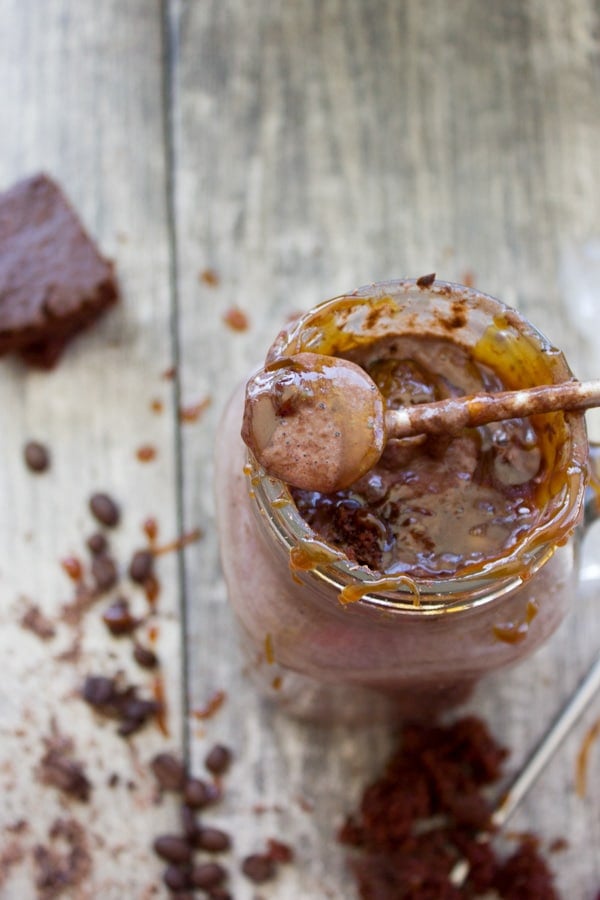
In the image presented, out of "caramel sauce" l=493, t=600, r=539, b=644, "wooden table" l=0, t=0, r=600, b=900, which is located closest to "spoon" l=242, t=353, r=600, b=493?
"caramel sauce" l=493, t=600, r=539, b=644

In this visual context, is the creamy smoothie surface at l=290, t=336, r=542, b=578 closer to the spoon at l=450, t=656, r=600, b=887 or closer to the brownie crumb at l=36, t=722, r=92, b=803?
the spoon at l=450, t=656, r=600, b=887

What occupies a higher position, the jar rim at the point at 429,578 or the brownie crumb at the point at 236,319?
the brownie crumb at the point at 236,319

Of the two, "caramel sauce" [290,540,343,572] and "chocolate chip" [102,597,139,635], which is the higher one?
"caramel sauce" [290,540,343,572]

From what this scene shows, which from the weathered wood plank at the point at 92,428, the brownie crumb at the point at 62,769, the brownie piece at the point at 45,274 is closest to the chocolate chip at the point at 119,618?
the weathered wood plank at the point at 92,428

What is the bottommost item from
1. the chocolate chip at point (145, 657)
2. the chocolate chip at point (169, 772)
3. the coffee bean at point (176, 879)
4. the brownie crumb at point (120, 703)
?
the coffee bean at point (176, 879)

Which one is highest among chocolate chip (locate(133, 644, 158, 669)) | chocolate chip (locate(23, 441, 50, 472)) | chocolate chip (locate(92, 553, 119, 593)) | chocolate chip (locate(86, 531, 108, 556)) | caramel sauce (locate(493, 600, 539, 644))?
chocolate chip (locate(23, 441, 50, 472))

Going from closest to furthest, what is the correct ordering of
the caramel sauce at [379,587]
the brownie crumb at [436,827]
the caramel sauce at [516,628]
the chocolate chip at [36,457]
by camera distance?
the caramel sauce at [379,587] → the caramel sauce at [516,628] → the brownie crumb at [436,827] → the chocolate chip at [36,457]

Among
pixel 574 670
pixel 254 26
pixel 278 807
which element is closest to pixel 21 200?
pixel 254 26

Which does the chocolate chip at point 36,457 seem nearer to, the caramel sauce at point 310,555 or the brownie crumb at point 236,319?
the brownie crumb at point 236,319
